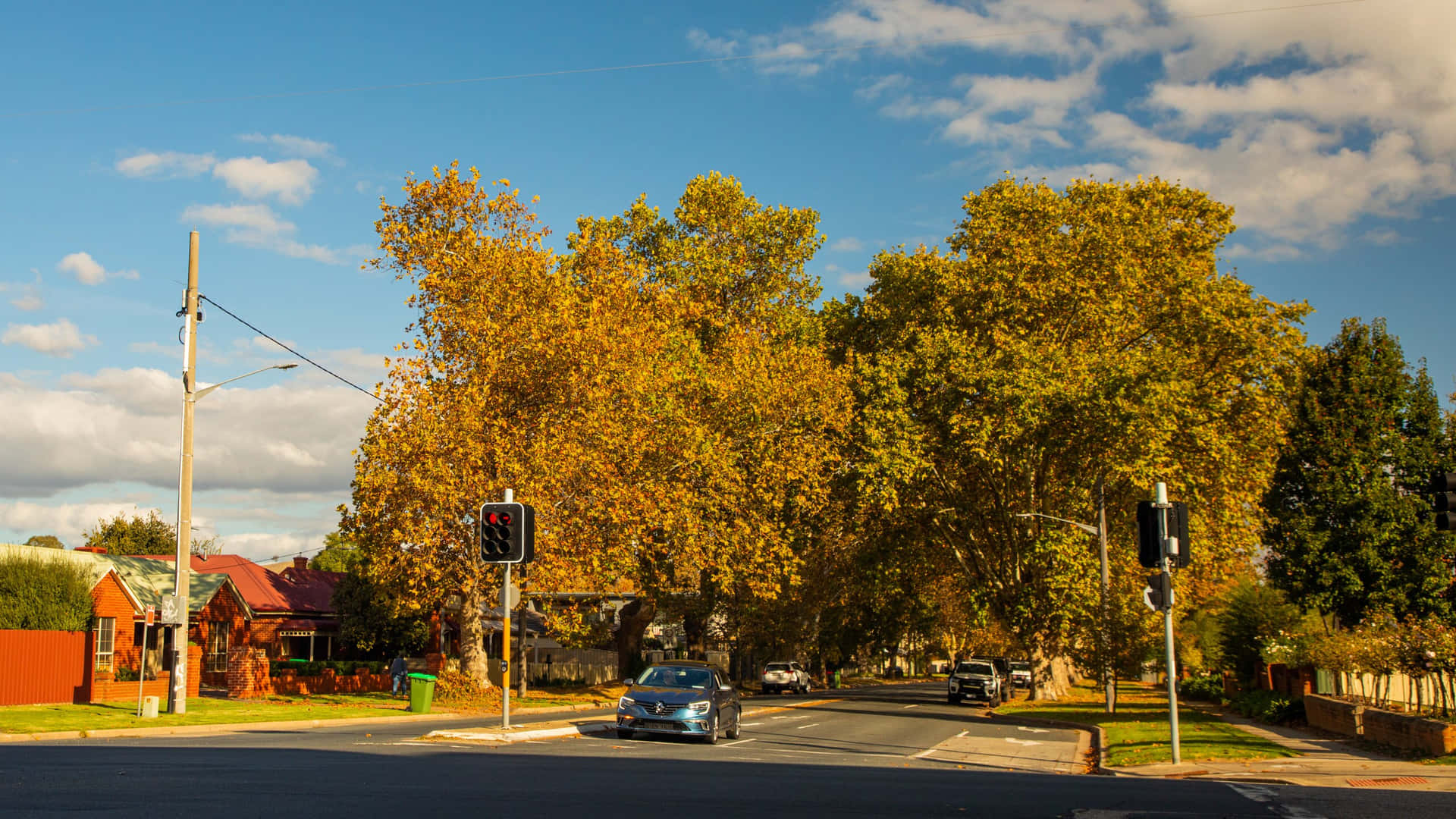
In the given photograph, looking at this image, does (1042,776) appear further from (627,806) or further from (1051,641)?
(1051,641)

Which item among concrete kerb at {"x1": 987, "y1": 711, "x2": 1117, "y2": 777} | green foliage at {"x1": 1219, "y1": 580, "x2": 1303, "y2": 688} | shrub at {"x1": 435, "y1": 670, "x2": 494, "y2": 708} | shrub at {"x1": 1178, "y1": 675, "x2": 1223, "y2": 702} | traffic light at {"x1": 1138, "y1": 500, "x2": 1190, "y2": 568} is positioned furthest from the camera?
shrub at {"x1": 1178, "y1": 675, "x2": 1223, "y2": 702}

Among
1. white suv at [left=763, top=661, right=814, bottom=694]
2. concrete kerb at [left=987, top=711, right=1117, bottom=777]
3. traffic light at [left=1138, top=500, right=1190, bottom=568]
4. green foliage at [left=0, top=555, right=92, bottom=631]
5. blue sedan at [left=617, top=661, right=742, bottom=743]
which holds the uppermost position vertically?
traffic light at [left=1138, top=500, right=1190, bottom=568]

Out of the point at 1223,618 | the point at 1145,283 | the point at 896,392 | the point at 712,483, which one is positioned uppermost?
the point at 1145,283

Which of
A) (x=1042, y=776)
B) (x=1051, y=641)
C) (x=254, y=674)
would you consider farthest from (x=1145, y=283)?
(x=254, y=674)

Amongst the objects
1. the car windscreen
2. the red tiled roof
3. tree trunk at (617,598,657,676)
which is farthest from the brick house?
the car windscreen

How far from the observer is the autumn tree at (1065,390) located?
125 ft

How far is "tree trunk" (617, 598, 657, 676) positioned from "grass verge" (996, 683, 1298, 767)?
18.0m

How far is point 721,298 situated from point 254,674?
25565 millimetres

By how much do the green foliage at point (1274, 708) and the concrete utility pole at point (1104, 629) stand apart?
3668 millimetres

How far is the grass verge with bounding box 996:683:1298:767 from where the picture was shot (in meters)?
19.8

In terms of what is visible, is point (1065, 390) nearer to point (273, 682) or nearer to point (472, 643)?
point (472, 643)

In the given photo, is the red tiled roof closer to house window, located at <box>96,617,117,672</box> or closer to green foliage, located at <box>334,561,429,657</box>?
green foliage, located at <box>334,561,429,657</box>

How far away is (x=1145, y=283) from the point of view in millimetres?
42469

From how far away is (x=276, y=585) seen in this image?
173ft
